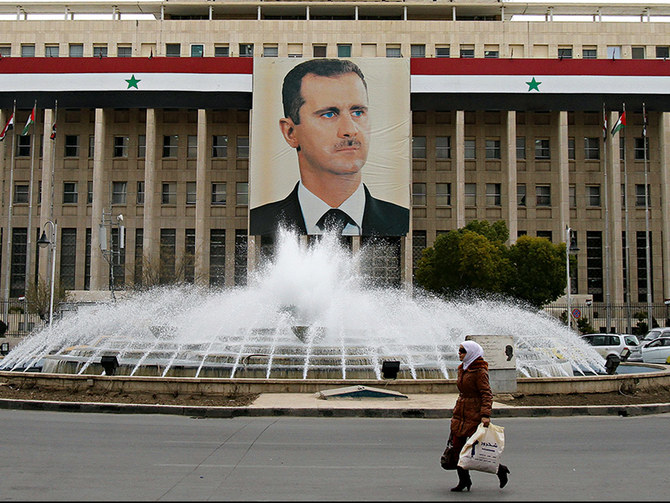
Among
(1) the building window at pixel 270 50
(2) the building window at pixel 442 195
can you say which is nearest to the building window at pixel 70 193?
(1) the building window at pixel 270 50

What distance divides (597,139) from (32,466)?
58.3 meters

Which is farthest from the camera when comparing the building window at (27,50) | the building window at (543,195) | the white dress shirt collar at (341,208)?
the building window at (27,50)

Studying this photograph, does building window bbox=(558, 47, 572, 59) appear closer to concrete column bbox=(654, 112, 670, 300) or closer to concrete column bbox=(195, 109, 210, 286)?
concrete column bbox=(654, 112, 670, 300)

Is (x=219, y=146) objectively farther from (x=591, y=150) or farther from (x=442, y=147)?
(x=591, y=150)

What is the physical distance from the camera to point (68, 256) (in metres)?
58.7

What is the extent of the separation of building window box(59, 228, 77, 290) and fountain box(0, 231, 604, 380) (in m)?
35.0

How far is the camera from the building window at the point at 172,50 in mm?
60094

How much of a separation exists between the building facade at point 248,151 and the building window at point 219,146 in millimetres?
166

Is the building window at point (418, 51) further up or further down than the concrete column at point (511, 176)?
further up

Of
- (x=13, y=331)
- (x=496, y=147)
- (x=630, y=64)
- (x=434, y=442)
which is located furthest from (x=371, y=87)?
(x=434, y=442)

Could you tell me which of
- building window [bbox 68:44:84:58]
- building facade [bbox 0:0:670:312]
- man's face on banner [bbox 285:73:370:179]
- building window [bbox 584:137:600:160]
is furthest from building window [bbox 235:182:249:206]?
building window [bbox 584:137:600:160]

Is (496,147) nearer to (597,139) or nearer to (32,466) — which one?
(597,139)

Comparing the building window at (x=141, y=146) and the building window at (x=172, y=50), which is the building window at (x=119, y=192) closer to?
A: the building window at (x=141, y=146)

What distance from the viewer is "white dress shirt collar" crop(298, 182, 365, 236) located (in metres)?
50.8
